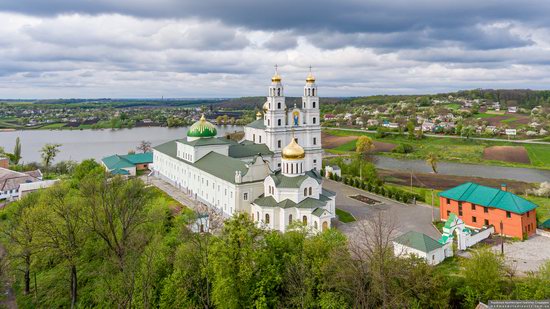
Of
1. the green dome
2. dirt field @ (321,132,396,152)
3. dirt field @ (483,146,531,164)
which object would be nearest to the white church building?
the green dome

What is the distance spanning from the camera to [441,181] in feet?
126

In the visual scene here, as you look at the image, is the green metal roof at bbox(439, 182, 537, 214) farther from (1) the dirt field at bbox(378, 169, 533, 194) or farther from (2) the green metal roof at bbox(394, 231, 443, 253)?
(1) the dirt field at bbox(378, 169, 533, 194)

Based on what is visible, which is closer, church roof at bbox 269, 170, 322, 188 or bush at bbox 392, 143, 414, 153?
church roof at bbox 269, 170, 322, 188

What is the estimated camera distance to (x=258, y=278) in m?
14.1

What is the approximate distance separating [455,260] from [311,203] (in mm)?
7956

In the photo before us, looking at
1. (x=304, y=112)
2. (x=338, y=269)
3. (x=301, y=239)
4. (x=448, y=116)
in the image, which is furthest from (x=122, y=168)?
(x=448, y=116)

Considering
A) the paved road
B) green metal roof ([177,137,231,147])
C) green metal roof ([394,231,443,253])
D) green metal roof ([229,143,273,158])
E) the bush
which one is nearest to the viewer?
green metal roof ([394,231,443,253])

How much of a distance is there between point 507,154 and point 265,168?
149ft

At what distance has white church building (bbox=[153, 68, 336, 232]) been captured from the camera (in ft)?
73.9

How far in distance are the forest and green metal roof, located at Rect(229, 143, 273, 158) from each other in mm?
13145

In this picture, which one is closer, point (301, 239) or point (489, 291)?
point (489, 291)

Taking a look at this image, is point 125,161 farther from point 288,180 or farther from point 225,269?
point 225,269

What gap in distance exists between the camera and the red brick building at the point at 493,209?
67.7 ft

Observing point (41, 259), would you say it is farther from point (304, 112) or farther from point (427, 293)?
point (304, 112)
